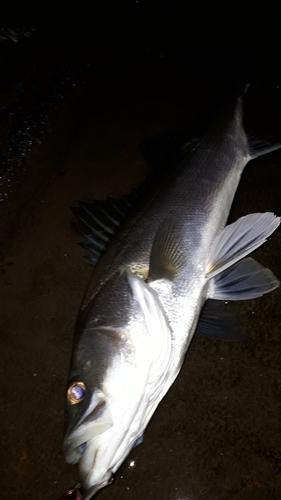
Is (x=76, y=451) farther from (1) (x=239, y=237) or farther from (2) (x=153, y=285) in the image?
(1) (x=239, y=237)

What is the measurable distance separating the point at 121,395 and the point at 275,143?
1739 mm

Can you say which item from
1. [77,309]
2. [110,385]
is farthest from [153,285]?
[77,309]

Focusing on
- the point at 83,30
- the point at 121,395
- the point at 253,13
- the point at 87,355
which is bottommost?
the point at 121,395

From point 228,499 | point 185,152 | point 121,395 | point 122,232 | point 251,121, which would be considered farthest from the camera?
point 251,121

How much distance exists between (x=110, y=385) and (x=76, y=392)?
142 mm

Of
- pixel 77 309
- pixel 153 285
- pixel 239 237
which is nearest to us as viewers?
pixel 153 285

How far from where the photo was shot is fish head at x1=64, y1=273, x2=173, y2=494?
1553mm

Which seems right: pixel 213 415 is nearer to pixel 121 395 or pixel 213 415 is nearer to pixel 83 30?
pixel 121 395

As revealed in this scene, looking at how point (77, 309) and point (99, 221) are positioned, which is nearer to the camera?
point (99, 221)

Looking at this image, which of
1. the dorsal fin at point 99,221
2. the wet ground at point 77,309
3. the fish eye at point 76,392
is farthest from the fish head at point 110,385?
the wet ground at point 77,309

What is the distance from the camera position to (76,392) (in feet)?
5.41

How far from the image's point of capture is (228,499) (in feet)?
6.46

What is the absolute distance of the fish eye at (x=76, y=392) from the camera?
1635 mm

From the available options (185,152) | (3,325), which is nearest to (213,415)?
(3,325)
